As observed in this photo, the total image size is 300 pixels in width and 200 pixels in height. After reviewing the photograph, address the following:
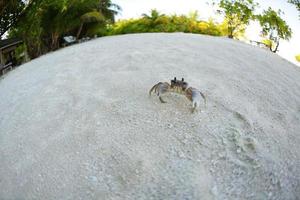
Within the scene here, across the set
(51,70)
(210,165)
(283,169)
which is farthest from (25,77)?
(283,169)

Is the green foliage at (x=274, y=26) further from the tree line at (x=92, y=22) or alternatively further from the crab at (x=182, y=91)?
the crab at (x=182, y=91)

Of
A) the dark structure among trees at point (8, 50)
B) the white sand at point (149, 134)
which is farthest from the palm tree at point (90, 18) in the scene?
the white sand at point (149, 134)

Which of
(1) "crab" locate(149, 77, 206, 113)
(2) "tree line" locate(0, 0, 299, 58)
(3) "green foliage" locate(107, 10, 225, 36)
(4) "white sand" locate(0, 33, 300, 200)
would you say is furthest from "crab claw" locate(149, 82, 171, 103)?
(3) "green foliage" locate(107, 10, 225, 36)

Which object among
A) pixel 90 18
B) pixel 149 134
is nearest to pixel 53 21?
pixel 90 18

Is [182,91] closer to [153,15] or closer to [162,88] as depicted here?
[162,88]

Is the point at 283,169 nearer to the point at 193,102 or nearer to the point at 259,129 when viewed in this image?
the point at 259,129
